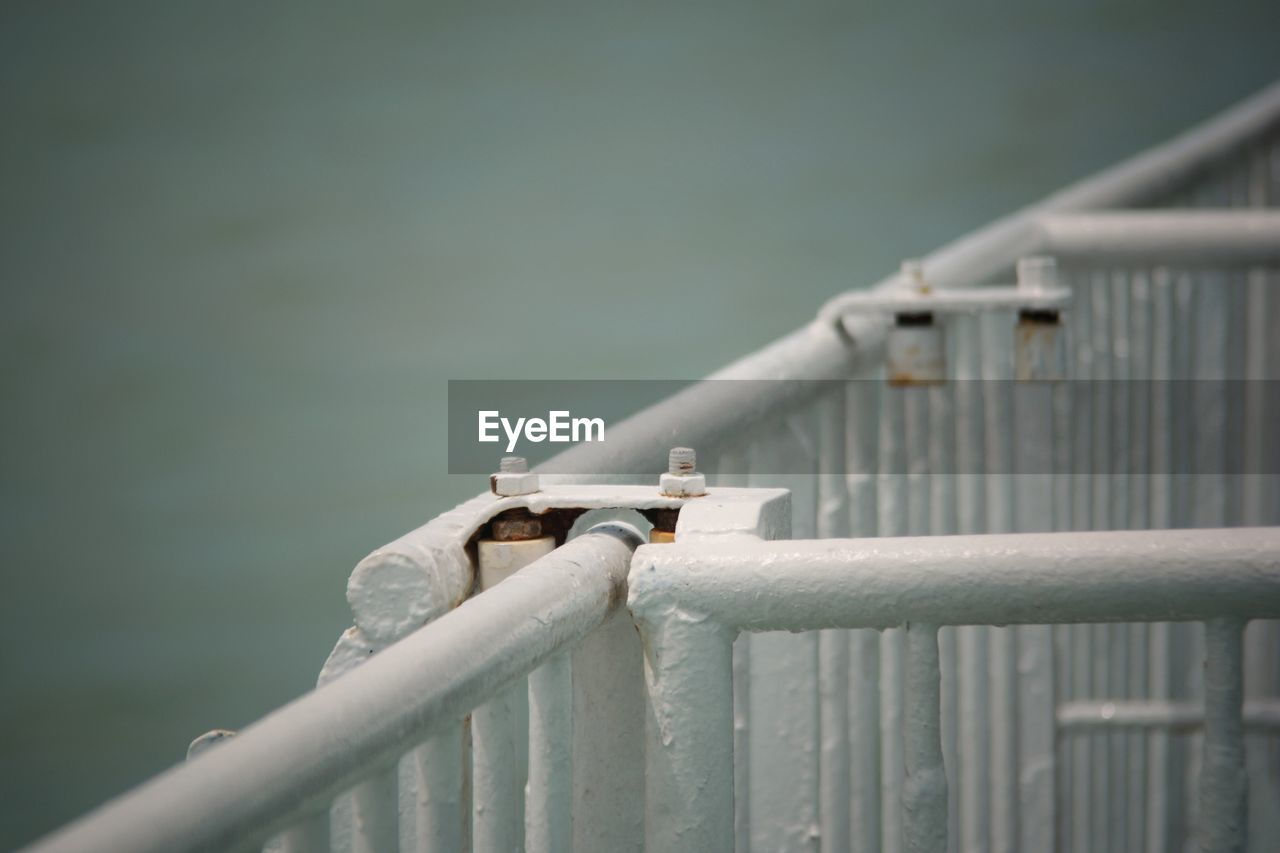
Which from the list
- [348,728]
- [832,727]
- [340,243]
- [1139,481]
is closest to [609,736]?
[348,728]

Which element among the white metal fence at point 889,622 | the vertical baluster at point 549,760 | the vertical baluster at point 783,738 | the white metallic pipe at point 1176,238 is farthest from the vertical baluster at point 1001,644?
the vertical baluster at point 549,760

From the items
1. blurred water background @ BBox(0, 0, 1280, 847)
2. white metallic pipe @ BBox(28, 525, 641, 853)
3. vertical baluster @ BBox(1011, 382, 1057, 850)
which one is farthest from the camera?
blurred water background @ BBox(0, 0, 1280, 847)

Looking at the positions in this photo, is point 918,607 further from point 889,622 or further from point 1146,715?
point 1146,715

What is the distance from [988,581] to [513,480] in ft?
1.18

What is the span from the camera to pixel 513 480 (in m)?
0.98

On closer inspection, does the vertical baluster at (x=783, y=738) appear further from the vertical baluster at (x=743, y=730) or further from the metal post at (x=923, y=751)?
the metal post at (x=923, y=751)

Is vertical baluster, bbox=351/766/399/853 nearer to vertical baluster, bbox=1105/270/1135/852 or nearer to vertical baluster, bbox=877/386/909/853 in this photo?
vertical baluster, bbox=877/386/909/853

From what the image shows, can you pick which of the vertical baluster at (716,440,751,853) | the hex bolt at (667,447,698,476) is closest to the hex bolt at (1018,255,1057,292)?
the vertical baluster at (716,440,751,853)

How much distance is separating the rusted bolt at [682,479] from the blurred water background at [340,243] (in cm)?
184

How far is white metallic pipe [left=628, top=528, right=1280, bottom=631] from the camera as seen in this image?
77cm

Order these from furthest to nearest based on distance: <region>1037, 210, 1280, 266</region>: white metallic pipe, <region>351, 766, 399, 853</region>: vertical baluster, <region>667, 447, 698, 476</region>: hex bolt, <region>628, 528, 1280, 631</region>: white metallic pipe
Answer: <region>1037, 210, 1280, 266</region>: white metallic pipe
<region>667, 447, 698, 476</region>: hex bolt
<region>628, 528, 1280, 631</region>: white metallic pipe
<region>351, 766, 399, 853</region>: vertical baluster

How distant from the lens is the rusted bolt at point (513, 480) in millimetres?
977

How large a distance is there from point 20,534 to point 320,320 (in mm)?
704

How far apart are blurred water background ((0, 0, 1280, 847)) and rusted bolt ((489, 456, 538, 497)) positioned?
1811 millimetres
